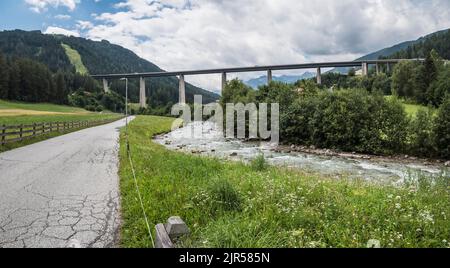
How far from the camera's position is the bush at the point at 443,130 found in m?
26.1

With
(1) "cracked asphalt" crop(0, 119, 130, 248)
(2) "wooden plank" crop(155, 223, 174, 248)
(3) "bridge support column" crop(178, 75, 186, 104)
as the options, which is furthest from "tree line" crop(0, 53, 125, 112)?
(2) "wooden plank" crop(155, 223, 174, 248)

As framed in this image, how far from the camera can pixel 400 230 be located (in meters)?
5.67

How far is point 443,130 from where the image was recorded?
26641mm

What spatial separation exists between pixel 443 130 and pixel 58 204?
29712mm

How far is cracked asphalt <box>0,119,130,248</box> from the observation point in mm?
5676

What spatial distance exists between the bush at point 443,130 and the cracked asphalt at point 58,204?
26358 millimetres

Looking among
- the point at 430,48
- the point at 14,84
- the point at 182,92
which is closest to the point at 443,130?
the point at 182,92

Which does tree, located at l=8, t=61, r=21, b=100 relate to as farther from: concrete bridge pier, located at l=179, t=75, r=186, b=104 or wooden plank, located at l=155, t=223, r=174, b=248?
wooden plank, located at l=155, t=223, r=174, b=248

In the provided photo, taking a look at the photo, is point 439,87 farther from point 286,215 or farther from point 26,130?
point 286,215

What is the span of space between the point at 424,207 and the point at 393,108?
28078 millimetres

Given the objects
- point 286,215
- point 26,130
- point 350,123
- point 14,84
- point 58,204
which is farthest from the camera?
point 14,84

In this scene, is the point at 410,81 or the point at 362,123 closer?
the point at 362,123

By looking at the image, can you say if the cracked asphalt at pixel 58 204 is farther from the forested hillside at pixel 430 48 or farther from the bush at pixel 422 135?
the forested hillside at pixel 430 48

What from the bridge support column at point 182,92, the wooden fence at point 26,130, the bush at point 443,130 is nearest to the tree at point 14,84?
the bridge support column at point 182,92
